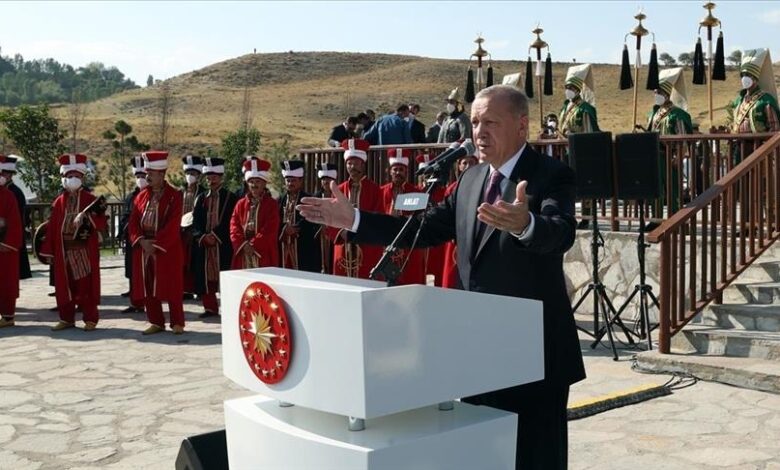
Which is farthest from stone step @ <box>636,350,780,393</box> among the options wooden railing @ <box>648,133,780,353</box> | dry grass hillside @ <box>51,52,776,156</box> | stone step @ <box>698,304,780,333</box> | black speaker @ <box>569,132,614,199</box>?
dry grass hillside @ <box>51,52,776,156</box>

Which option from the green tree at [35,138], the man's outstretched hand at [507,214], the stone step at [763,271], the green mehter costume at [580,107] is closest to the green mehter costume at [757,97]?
the green mehter costume at [580,107]

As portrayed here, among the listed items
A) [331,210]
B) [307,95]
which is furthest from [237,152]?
[307,95]

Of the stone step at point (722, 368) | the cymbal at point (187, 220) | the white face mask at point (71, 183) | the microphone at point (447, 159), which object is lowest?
the stone step at point (722, 368)

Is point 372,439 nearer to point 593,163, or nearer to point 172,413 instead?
point 172,413

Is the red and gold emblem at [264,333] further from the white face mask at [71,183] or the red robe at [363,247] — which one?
the white face mask at [71,183]

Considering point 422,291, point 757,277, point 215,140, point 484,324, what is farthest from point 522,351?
Result: point 215,140

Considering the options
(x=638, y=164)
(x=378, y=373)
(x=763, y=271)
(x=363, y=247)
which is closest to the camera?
(x=378, y=373)

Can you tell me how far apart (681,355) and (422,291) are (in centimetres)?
609

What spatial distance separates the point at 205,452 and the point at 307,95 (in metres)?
88.5

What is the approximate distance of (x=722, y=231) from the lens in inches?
348

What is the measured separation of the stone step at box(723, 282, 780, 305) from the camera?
9.09m

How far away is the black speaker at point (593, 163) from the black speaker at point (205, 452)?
605 centimetres

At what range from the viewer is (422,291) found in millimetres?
2643

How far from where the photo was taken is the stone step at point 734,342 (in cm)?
788
